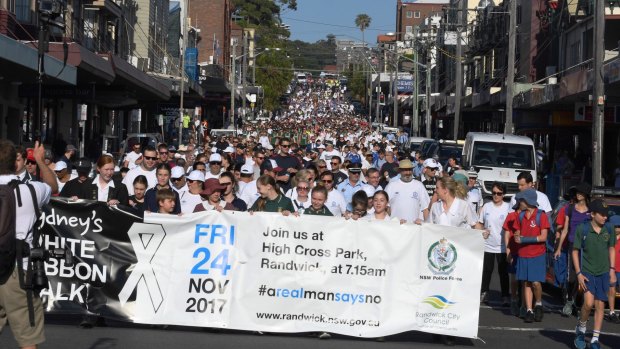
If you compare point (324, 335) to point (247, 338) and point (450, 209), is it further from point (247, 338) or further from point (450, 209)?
point (450, 209)

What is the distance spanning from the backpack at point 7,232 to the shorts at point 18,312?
79mm

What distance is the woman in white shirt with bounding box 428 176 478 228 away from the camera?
1350cm

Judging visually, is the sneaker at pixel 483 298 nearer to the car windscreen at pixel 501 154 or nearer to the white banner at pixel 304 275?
the white banner at pixel 304 275

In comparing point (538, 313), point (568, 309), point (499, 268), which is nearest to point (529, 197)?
point (538, 313)

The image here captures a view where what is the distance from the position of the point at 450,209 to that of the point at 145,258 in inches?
155

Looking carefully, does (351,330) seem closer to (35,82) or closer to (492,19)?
(35,82)

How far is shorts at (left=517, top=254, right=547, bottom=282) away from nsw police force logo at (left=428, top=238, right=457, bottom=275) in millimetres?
2375

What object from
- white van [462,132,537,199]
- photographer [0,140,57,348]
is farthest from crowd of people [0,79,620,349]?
white van [462,132,537,199]

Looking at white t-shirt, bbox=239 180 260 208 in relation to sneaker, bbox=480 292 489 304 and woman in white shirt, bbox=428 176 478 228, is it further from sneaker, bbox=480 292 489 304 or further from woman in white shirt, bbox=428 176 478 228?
woman in white shirt, bbox=428 176 478 228

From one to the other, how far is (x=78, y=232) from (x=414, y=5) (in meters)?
153

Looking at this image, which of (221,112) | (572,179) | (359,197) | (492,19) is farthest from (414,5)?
(359,197)

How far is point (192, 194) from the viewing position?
14.3 m

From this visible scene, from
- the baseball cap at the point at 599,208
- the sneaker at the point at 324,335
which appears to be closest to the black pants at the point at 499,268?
the baseball cap at the point at 599,208

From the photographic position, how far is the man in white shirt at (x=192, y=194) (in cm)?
1414
